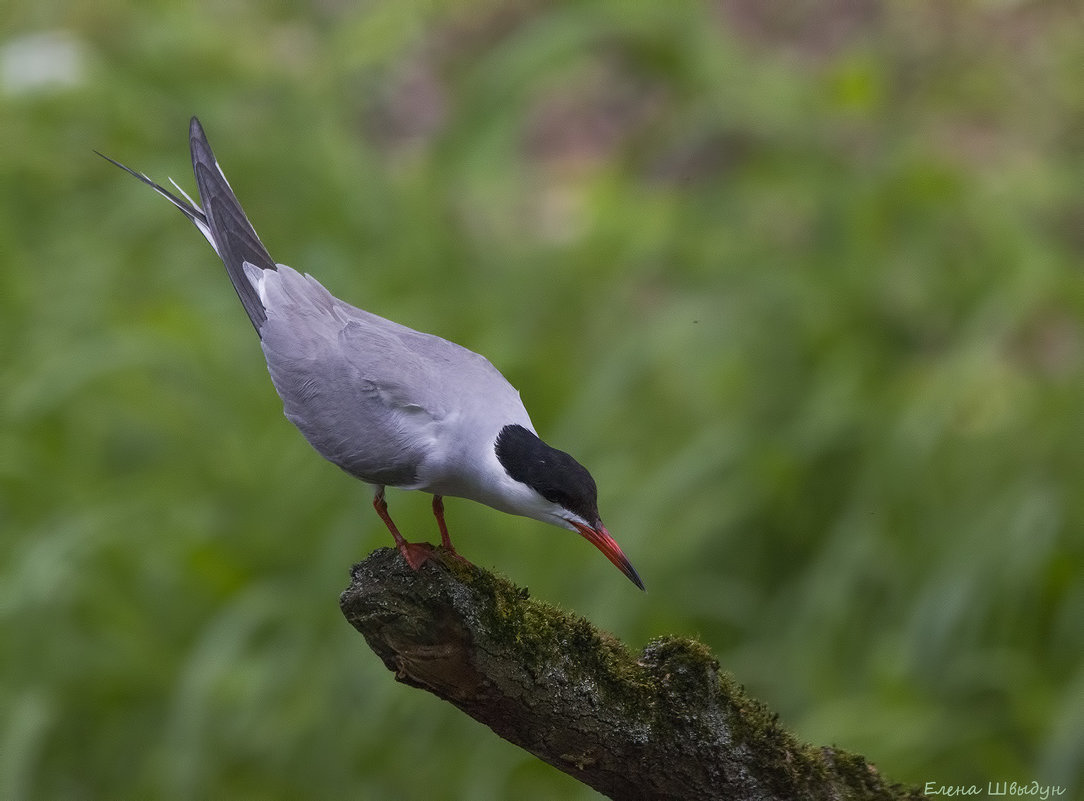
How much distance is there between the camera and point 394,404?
248 centimetres

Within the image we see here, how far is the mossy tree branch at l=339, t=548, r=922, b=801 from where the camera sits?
2102 mm

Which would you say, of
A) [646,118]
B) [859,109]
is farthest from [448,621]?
[646,118]

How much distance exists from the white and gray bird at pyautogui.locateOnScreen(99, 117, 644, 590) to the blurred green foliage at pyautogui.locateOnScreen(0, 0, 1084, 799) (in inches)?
73.6

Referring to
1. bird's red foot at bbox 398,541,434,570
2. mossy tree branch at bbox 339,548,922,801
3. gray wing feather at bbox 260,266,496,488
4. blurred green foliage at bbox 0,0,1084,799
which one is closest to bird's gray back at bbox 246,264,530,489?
gray wing feather at bbox 260,266,496,488

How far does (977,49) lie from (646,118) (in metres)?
2.31

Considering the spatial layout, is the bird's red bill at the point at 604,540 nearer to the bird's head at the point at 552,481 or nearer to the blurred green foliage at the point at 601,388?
the bird's head at the point at 552,481

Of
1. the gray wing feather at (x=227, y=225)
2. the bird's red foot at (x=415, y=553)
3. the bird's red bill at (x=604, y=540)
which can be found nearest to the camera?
the bird's red foot at (x=415, y=553)

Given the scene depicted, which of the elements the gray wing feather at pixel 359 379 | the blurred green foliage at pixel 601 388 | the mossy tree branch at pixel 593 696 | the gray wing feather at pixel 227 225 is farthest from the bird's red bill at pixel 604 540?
the blurred green foliage at pixel 601 388

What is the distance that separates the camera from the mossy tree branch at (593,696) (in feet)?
6.89

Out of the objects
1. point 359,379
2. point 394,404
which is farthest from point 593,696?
point 359,379

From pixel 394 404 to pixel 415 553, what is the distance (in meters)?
0.33

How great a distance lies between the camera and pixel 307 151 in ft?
21.1

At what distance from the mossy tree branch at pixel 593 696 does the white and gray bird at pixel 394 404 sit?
0.46 ft

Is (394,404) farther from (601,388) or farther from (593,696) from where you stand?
(601,388)
